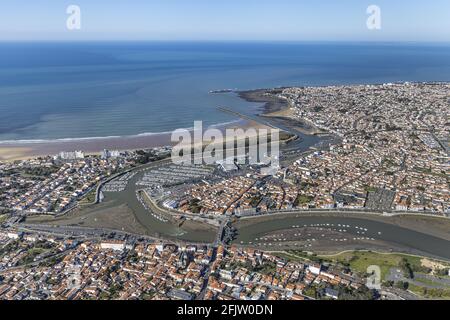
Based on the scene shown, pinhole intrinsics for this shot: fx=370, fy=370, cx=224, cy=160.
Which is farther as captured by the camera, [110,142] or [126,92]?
[126,92]

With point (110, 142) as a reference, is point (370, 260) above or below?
below

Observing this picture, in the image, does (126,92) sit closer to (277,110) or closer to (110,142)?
(110,142)

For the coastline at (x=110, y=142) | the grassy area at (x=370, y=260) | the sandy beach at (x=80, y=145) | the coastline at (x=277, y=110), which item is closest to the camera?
the grassy area at (x=370, y=260)

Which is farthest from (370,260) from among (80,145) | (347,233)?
(80,145)

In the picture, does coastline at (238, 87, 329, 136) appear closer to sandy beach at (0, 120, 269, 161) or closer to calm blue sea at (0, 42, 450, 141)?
calm blue sea at (0, 42, 450, 141)

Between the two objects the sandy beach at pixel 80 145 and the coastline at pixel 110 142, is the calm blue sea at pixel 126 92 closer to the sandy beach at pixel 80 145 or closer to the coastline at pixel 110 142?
the coastline at pixel 110 142

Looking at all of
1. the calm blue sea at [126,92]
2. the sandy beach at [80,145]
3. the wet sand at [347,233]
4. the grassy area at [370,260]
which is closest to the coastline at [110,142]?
the sandy beach at [80,145]

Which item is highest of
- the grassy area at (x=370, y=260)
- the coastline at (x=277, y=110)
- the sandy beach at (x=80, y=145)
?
the coastline at (x=277, y=110)
